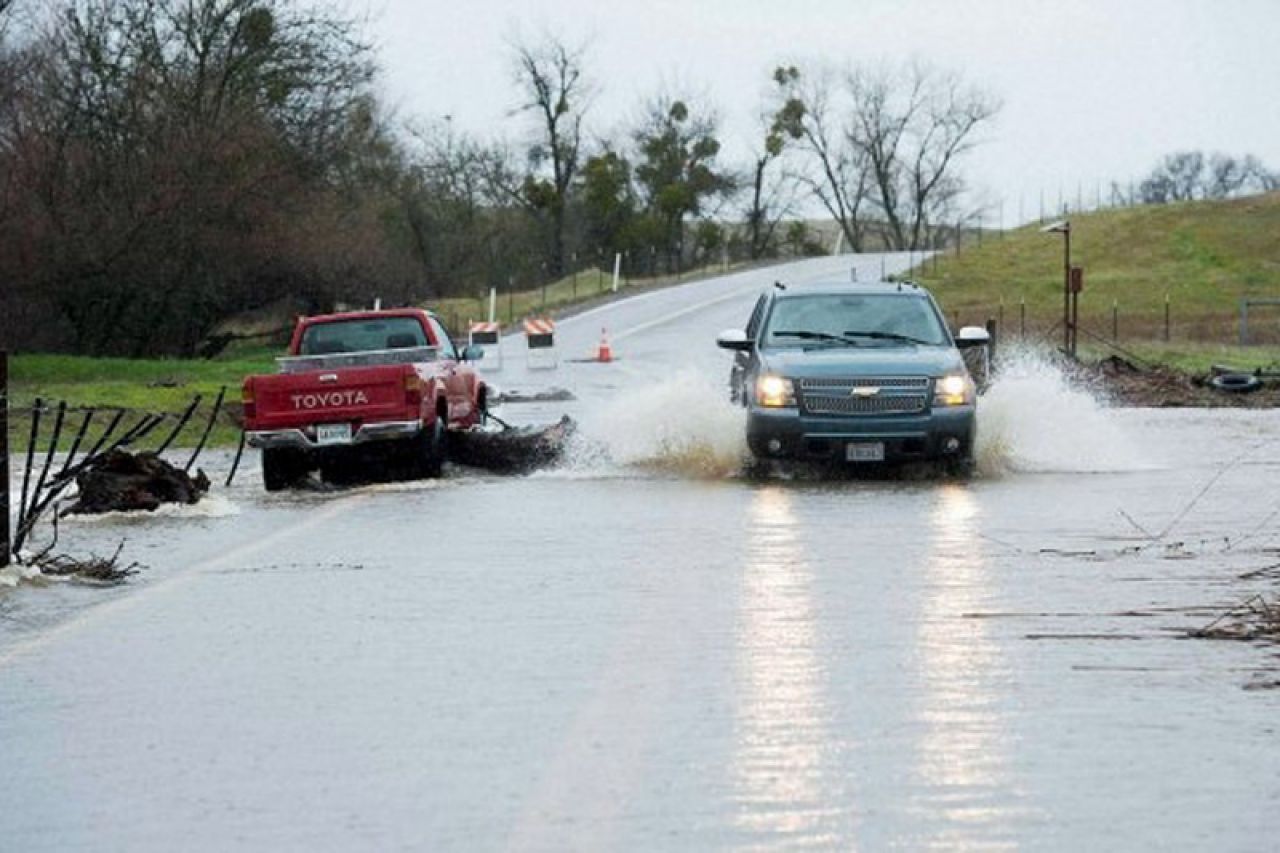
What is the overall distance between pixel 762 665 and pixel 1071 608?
256cm

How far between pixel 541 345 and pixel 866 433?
102 ft

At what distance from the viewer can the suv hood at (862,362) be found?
22.8m

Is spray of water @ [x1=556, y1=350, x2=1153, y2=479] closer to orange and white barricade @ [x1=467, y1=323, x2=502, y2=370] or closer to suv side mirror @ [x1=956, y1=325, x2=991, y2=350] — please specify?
suv side mirror @ [x1=956, y1=325, x2=991, y2=350]

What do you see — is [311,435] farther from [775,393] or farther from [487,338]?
[487,338]

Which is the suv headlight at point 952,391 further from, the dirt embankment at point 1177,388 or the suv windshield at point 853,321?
the dirt embankment at point 1177,388

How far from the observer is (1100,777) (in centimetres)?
833

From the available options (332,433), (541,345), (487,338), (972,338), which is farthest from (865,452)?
(487,338)

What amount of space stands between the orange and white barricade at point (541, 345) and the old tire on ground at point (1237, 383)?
16.1m

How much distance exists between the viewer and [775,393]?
74.7 feet

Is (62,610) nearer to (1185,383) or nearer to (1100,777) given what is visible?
(1100,777)

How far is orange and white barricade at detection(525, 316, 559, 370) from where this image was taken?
5347 centimetres

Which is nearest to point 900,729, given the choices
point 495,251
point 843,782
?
point 843,782

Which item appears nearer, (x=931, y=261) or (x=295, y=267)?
(x=295, y=267)

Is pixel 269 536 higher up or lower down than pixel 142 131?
lower down
